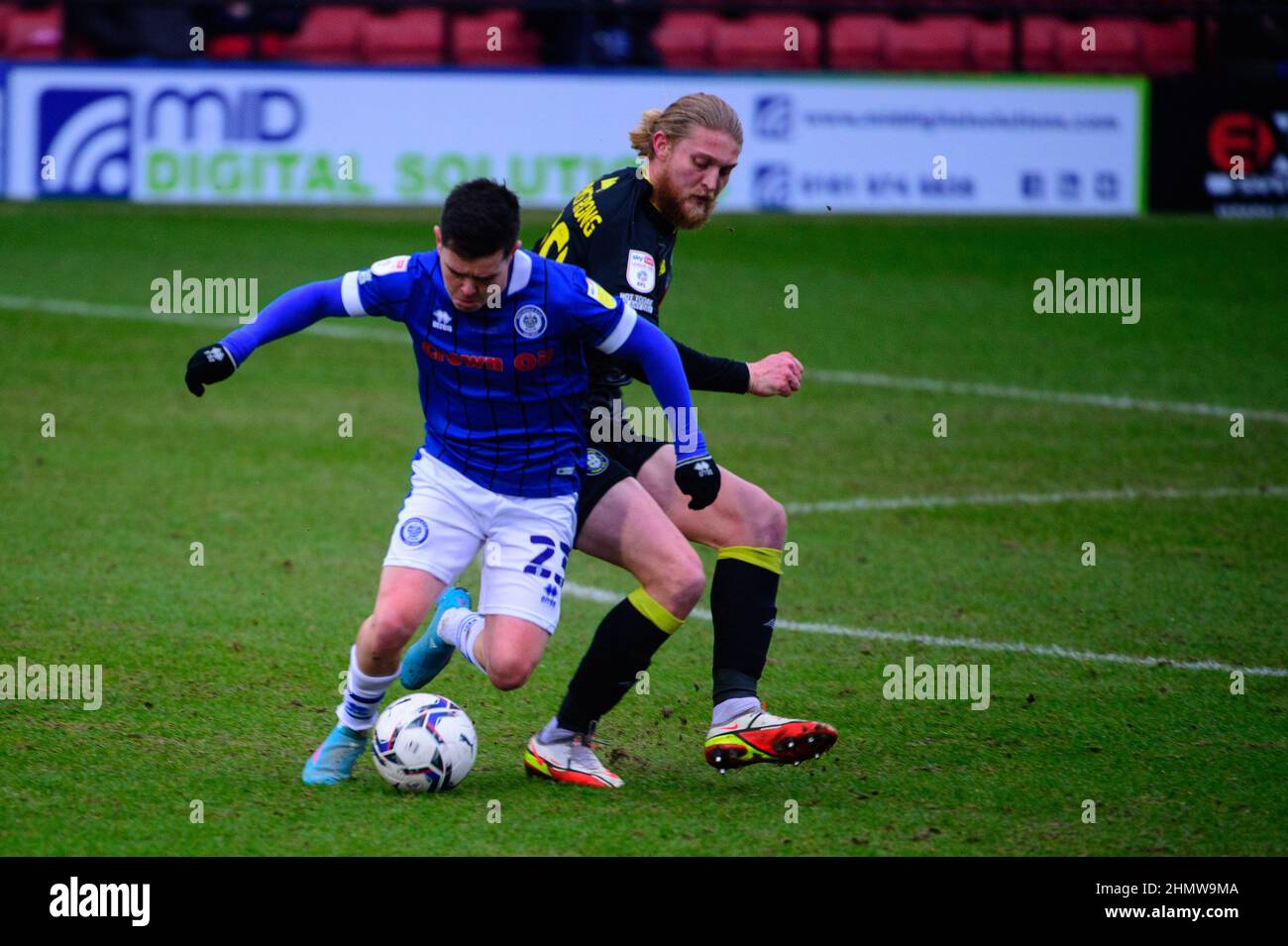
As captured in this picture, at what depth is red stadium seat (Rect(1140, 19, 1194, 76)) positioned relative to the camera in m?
20.3

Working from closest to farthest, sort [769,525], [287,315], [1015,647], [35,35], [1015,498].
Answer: [287,315] < [769,525] < [1015,647] < [1015,498] < [35,35]

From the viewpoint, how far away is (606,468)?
5.51m

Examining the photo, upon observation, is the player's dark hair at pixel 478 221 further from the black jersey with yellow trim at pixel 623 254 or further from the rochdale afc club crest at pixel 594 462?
the rochdale afc club crest at pixel 594 462

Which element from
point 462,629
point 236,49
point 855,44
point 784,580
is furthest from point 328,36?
point 462,629

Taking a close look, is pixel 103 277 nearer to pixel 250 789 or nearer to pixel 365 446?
pixel 365 446

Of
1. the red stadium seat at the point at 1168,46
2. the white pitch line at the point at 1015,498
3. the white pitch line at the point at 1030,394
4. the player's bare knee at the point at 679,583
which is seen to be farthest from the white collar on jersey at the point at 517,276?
the red stadium seat at the point at 1168,46

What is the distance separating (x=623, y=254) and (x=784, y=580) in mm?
2904

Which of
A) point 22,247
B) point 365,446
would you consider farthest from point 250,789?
point 22,247

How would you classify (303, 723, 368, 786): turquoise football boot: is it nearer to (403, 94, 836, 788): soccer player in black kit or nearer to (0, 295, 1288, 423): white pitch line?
(403, 94, 836, 788): soccer player in black kit

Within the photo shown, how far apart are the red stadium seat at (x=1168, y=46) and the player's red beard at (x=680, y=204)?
1593 centimetres

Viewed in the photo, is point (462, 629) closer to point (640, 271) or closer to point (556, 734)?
point (556, 734)

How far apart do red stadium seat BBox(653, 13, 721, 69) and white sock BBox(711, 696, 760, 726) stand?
50.8 feet

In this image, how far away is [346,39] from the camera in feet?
66.1
